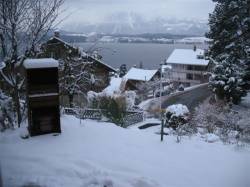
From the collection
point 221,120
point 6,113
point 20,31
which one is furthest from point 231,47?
point 6,113

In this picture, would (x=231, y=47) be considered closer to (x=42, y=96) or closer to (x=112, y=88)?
(x=112, y=88)

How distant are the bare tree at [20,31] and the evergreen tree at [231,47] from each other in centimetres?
1767

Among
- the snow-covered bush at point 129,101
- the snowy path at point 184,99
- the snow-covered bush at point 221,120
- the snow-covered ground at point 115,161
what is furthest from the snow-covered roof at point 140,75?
the snow-covered ground at point 115,161

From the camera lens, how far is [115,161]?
16.8 feet

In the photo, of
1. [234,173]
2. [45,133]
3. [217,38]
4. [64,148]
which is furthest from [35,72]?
[217,38]

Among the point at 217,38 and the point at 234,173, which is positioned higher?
the point at 217,38

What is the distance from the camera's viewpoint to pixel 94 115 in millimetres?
14984

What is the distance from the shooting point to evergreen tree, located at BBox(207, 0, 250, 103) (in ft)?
77.0

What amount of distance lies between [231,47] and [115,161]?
834 inches

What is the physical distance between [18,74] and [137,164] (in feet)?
14.8

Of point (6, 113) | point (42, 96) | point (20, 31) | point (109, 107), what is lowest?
point (109, 107)

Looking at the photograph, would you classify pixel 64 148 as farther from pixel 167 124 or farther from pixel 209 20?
pixel 209 20

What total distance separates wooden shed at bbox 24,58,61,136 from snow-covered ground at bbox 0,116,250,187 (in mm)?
228

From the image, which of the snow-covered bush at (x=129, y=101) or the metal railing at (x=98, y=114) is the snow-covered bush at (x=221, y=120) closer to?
the metal railing at (x=98, y=114)
